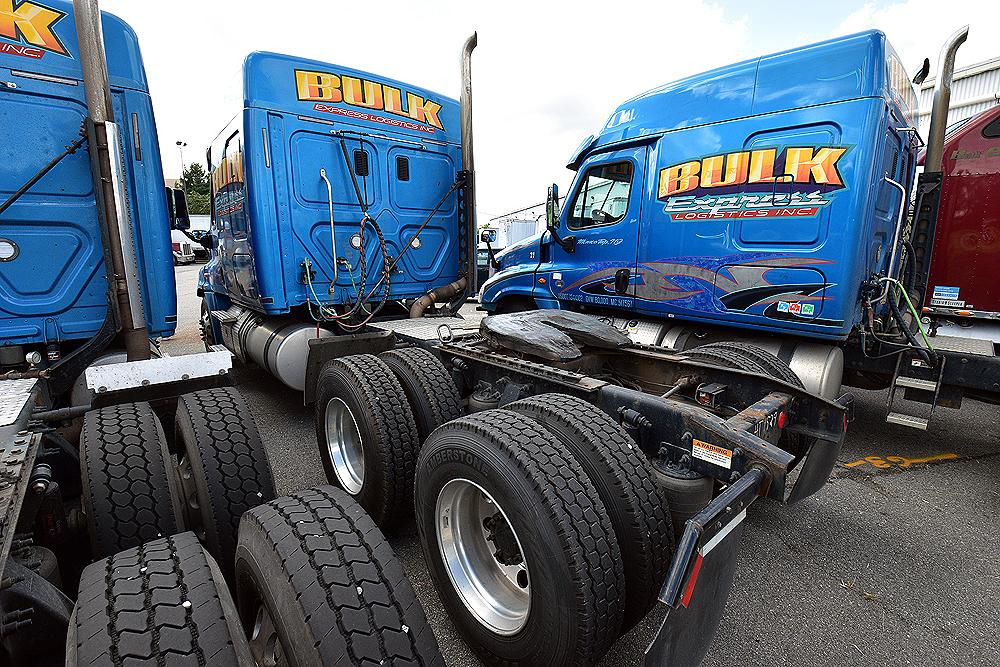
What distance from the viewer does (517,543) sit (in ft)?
6.52

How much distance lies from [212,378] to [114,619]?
6.01ft

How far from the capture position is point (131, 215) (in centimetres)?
326

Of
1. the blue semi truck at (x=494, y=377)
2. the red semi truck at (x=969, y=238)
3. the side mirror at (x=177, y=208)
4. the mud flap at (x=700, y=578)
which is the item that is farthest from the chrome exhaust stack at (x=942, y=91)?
the side mirror at (x=177, y=208)

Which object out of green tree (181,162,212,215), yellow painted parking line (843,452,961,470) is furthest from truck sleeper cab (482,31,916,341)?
green tree (181,162,212,215)

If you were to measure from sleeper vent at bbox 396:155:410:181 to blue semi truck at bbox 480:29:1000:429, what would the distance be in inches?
64.7

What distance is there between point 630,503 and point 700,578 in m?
0.42

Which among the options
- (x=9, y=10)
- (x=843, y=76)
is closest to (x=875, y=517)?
(x=843, y=76)

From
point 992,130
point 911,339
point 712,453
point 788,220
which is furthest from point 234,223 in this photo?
point 992,130

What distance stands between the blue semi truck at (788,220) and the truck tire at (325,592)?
129 inches

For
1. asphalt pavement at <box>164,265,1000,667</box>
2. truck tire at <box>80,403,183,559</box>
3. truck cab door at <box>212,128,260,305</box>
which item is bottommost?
asphalt pavement at <box>164,265,1000,667</box>

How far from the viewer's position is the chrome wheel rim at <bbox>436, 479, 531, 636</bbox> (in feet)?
6.87

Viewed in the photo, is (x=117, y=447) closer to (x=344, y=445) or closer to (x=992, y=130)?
(x=344, y=445)

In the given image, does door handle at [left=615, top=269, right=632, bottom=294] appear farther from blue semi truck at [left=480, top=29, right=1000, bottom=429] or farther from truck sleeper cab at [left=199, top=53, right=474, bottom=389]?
truck sleeper cab at [left=199, top=53, right=474, bottom=389]

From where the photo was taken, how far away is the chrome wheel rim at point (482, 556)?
2094 mm
